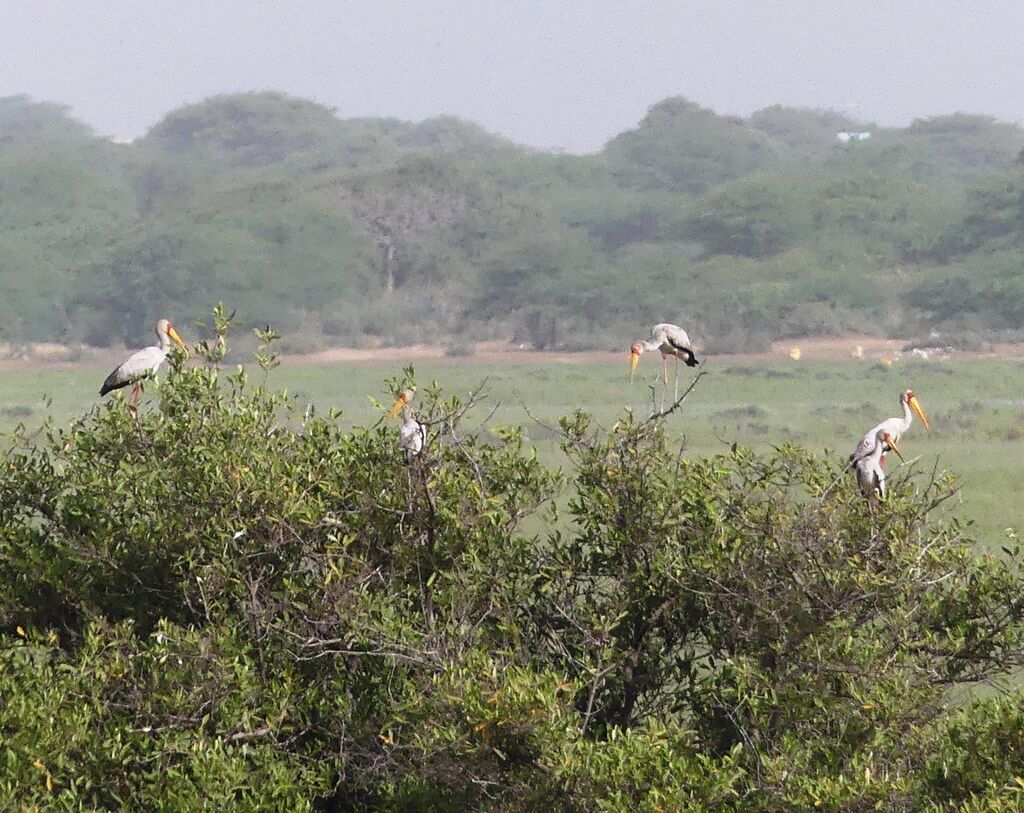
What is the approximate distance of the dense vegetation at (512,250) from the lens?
38.8m

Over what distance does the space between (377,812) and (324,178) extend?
43.1 m

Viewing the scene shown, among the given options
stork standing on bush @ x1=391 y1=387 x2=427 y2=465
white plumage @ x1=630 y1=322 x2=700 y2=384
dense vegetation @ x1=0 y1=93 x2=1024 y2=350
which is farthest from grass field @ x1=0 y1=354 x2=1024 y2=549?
stork standing on bush @ x1=391 y1=387 x2=427 y2=465

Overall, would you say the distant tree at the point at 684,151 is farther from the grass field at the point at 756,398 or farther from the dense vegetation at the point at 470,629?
the dense vegetation at the point at 470,629

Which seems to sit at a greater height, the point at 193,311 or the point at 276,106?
the point at 276,106

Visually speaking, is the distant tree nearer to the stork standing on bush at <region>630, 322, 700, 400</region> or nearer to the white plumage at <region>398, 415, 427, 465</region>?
the stork standing on bush at <region>630, 322, 700, 400</region>

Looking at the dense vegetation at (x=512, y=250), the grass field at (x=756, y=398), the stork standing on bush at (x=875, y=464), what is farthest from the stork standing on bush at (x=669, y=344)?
the dense vegetation at (x=512, y=250)

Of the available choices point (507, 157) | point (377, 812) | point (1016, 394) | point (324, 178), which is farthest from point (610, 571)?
point (507, 157)

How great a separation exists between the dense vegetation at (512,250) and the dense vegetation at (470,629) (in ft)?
96.2

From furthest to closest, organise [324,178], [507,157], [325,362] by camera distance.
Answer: [507,157] < [324,178] < [325,362]

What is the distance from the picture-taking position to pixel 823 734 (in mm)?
6242

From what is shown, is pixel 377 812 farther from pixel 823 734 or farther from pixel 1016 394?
pixel 1016 394

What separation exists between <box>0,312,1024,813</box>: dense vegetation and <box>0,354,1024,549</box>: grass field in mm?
10498

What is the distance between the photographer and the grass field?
70.6 ft

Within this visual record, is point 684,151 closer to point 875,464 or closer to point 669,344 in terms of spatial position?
point 669,344
